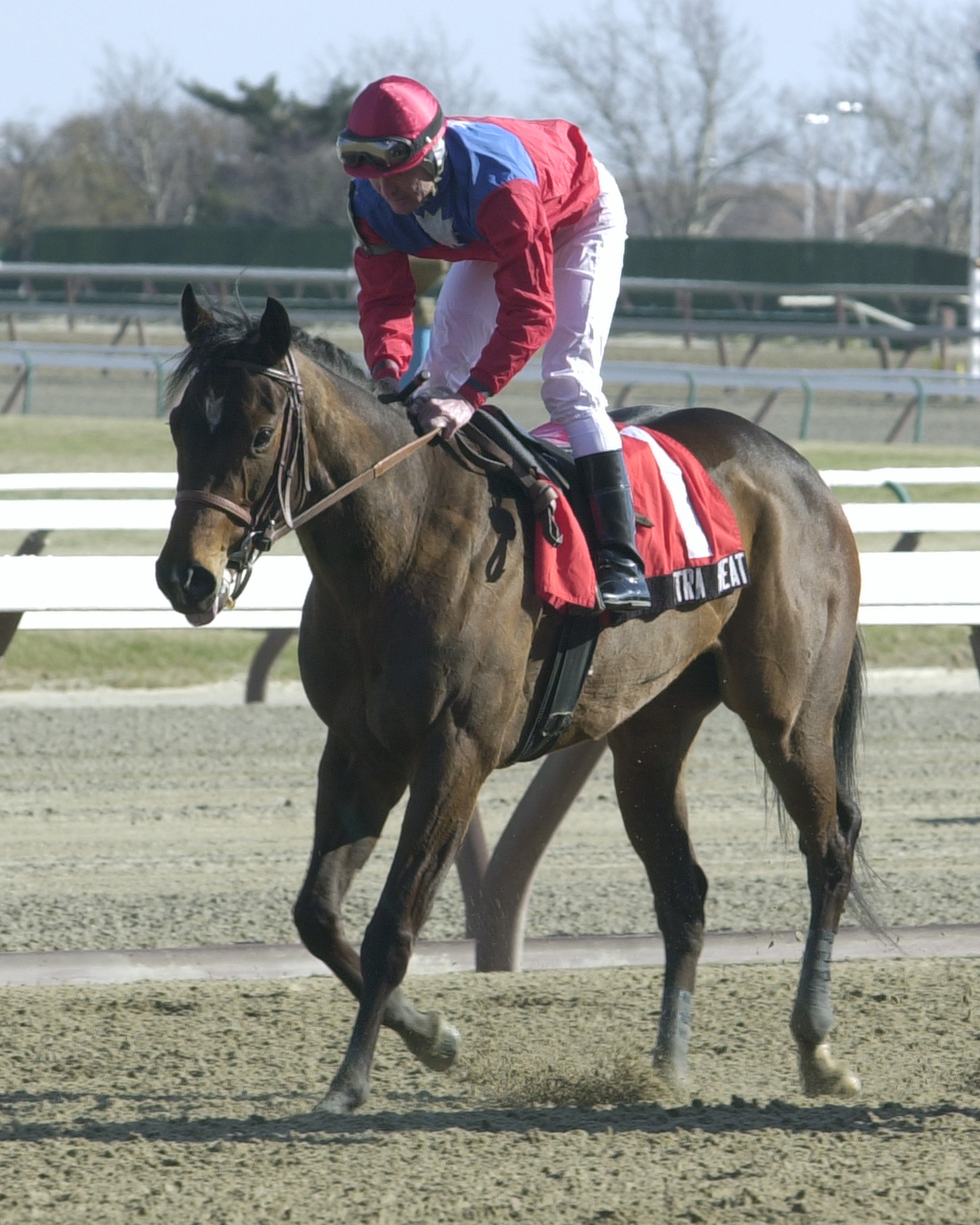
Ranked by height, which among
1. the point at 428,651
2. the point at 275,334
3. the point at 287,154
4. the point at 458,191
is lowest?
the point at 287,154

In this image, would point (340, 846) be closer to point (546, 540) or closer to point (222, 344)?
point (546, 540)

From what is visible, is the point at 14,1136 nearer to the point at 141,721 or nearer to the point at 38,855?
the point at 38,855

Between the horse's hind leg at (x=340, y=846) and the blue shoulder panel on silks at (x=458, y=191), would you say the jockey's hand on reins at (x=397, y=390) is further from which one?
the horse's hind leg at (x=340, y=846)

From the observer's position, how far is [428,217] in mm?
3725

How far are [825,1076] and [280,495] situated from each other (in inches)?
67.1

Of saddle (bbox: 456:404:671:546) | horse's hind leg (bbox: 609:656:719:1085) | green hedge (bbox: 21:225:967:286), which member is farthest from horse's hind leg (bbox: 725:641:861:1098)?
green hedge (bbox: 21:225:967:286)

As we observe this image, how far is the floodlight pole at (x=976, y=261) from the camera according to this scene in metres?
21.2

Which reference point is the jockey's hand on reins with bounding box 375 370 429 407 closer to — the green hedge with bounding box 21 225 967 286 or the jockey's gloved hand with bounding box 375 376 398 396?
the jockey's gloved hand with bounding box 375 376 398 396

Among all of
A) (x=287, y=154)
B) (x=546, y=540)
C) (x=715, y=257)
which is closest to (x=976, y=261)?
(x=715, y=257)

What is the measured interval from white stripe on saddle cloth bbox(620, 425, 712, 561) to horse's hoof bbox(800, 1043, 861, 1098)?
3.60 ft

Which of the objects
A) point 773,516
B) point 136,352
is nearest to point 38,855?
point 773,516

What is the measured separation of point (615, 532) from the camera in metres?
3.87

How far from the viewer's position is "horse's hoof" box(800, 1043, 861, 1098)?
3863 mm

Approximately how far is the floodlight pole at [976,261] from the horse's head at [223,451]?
14.1m
